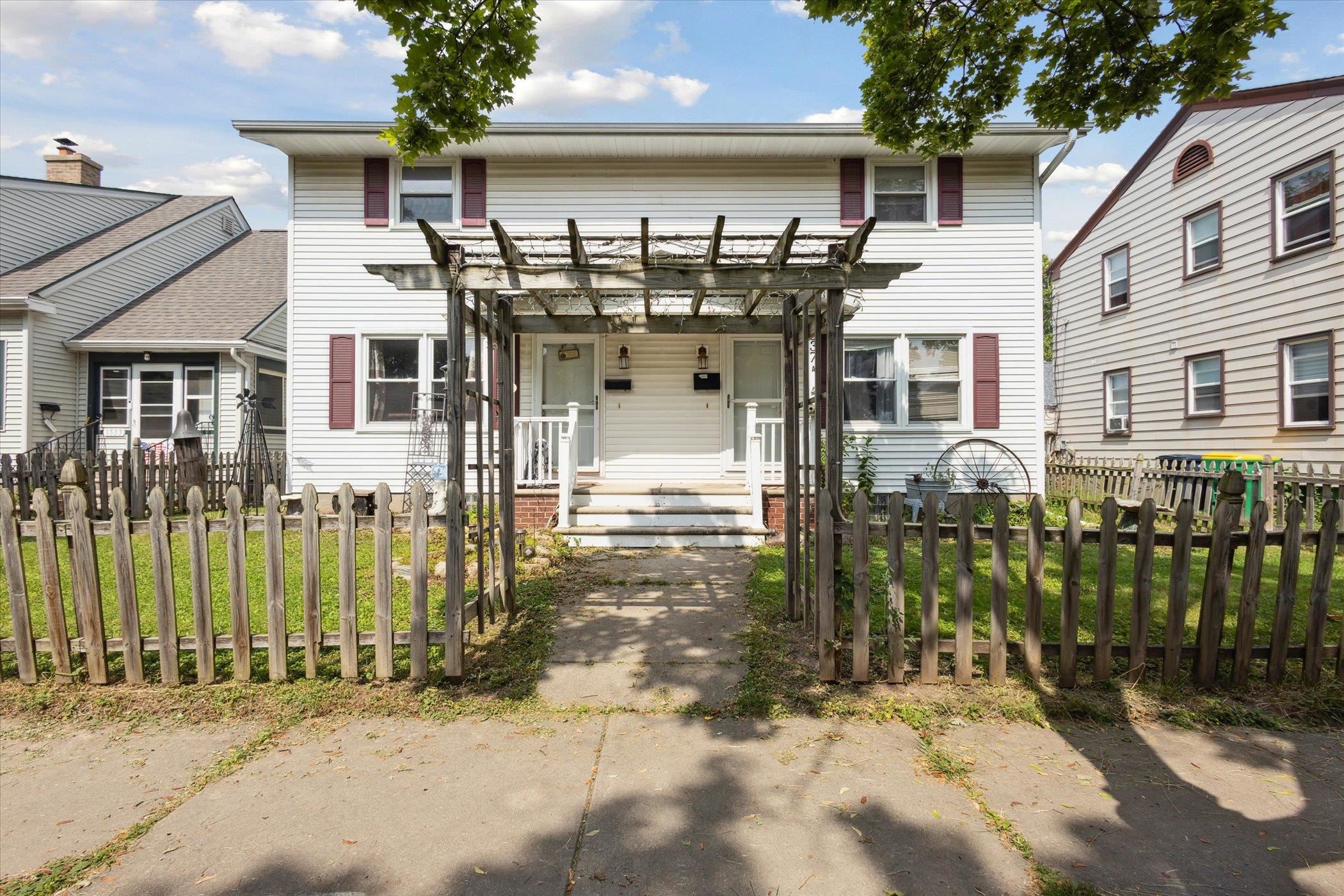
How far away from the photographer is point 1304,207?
473 inches

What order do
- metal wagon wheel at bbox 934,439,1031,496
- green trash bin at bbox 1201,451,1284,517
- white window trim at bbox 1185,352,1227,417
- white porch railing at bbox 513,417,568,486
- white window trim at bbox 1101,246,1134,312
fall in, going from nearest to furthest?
white porch railing at bbox 513,417,568,486 < green trash bin at bbox 1201,451,1284,517 < metal wagon wheel at bbox 934,439,1031,496 < white window trim at bbox 1185,352,1227,417 < white window trim at bbox 1101,246,1134,312

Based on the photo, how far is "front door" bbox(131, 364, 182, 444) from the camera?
1491 cm

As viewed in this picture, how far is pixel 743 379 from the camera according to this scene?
11.6 meters

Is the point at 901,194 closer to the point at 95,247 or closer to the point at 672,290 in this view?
the point at 672,290

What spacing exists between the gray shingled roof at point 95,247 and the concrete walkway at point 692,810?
50.3ft

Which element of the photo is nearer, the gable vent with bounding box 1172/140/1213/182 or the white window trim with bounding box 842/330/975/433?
the white window trim with bounding box 842/330/975/433

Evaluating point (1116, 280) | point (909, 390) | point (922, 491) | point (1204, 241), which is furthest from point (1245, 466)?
point (1116, 280)

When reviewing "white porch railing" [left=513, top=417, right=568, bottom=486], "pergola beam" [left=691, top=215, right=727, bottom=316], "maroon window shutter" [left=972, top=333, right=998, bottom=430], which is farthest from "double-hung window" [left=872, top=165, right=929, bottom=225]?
"pergola beam" [left=691, top=215, right=727, bottom=316]

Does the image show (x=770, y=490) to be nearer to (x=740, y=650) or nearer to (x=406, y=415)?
(x=740, y=650)

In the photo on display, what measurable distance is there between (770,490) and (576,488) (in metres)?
2.65

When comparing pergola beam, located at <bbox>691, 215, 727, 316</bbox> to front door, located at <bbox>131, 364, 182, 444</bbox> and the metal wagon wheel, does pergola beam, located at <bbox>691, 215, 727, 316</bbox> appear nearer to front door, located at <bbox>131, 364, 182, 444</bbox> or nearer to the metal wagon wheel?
the metal wagon wheel

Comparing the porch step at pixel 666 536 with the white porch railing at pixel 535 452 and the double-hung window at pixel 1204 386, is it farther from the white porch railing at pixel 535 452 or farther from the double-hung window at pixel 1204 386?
the double-hung window at pixel 1204 386

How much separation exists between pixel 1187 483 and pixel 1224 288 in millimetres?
4968

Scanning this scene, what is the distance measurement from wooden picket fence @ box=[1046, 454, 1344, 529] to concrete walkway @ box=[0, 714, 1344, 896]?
4.84 metres
